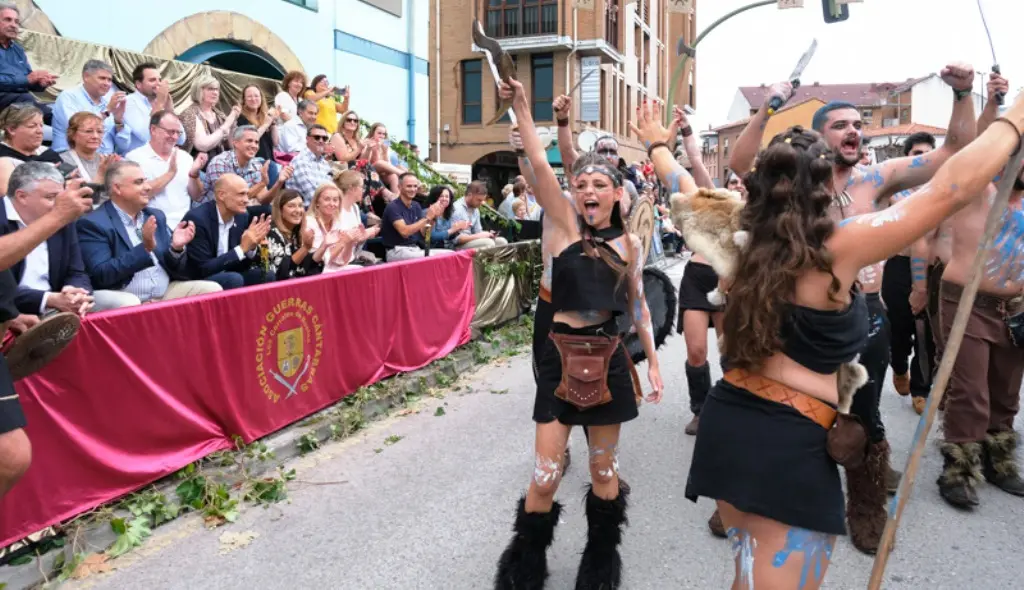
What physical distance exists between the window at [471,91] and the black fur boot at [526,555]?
30.4 metres

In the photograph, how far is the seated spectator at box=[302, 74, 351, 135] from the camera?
386 inches

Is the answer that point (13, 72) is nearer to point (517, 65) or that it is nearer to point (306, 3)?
point (306, 3)

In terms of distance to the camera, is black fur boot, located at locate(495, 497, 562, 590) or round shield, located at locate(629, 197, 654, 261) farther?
round shield, located at locate(629, 197, 654, 261)

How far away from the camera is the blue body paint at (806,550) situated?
Result: 82.3 inches

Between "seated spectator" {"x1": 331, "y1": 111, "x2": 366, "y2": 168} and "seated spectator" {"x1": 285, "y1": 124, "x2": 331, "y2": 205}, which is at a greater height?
"seated spectator" {"x1": 331, "y1": 111, "x2": 366, "y2": 168}

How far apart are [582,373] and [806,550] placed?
3.85 ft

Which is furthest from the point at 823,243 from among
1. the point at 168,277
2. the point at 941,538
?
the point at 168,277

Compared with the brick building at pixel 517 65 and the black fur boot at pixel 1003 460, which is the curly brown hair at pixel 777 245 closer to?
the black fur boot at pixel 1003 460

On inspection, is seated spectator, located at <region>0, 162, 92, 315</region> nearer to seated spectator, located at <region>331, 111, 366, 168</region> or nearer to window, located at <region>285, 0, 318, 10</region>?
seated spectator, located at <region>331, 111, 366, 168</region>

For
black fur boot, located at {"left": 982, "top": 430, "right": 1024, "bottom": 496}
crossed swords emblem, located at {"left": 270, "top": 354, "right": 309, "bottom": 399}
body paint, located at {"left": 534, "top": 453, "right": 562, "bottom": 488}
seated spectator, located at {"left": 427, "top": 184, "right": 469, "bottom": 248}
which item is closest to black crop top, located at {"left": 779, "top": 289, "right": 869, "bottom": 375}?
body paint, located at {"left": 534, "top": 453, "right": 562, "bottom": 488}

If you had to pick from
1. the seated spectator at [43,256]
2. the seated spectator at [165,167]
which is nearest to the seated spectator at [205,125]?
the seated spectator at [165,167]

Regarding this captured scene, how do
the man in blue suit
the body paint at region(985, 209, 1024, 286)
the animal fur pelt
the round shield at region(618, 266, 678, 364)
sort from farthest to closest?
the man in blue suit
the round shield at region(618, 266, 678, 364)
the body paint at region(985, 209, 1024, 286)
the animal fur pelt

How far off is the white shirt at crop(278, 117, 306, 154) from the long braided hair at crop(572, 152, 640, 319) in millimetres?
6326

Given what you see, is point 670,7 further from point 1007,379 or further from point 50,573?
point 50,573
